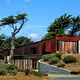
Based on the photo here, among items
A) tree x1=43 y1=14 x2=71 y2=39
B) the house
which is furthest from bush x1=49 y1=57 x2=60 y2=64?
tree x1=43 y1=14 x2=71 y2=39

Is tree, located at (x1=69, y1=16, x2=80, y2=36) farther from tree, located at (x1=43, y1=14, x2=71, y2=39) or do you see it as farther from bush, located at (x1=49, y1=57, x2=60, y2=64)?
bush, located at (x1=49, y1=57, x2=60, y2=64)

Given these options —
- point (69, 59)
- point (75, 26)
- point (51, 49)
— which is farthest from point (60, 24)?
point (69, 59)

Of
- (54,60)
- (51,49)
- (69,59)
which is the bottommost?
(54,60)

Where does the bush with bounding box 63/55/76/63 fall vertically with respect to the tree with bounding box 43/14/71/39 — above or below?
below

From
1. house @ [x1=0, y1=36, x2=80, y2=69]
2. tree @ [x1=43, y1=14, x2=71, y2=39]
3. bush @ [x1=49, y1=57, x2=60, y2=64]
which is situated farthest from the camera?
tree @ [x1=43, y1=14, x2=71, y2=39]

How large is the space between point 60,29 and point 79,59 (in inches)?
1479

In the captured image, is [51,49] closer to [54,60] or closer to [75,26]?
[54,60]

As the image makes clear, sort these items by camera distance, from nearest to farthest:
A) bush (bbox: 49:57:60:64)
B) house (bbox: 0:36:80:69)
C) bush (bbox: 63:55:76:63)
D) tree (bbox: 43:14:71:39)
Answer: bush (bbox: 49:57:60:64) → bush (bbox: 63:55:76:63) → house (bbox: 0:36:80:69) → tree (bbox: 43:14:71:39)

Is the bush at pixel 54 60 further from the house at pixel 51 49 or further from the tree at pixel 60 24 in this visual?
the tree at pixel 60 24

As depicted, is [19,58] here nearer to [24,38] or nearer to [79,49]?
[79,49]

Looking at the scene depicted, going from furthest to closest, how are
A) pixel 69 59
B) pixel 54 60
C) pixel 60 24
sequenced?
1. pixel 60 24
2. pixel 69 59
3. pixel 54 60

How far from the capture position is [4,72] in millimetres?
31422

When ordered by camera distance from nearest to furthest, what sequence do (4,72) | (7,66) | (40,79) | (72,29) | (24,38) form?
(40,79) → (4,72) → (7,66) → (72,29) → (24,38)

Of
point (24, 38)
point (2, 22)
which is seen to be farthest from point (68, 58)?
point (24, 38)
